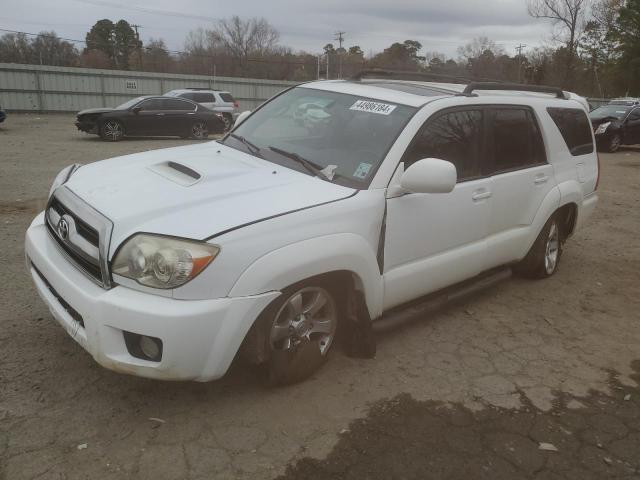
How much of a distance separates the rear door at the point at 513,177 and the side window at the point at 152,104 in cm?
1447

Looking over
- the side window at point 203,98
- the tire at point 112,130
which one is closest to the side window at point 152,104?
the tire at point 112,130

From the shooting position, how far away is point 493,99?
4137 mm

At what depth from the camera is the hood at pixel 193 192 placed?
2662 millimetres

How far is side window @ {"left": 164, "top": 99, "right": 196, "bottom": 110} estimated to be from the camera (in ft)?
56.9

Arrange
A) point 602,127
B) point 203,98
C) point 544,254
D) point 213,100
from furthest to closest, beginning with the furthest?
point 213,100 < point 203,98 < point 602,127 < point 544,254

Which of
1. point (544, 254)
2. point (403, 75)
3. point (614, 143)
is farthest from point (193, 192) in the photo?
point (614, 143)

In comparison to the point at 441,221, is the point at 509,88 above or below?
above

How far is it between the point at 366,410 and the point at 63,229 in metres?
1.94

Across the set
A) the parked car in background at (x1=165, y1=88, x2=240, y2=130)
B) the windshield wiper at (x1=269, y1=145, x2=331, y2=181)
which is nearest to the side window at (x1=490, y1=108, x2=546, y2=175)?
the windshield wiper at (x1=269, y1=145, x2=331, y2=181)

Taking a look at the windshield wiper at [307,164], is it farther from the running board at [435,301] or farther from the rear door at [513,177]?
the rear door at [513,177]

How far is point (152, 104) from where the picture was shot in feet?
56.0

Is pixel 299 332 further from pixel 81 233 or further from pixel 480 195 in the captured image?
pixel 480 195

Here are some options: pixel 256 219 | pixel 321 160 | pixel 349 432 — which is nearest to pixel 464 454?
pixel 349 432

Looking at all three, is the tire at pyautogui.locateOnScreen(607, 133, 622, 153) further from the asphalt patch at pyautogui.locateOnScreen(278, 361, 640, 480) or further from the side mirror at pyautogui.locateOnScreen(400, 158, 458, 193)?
the side mirror at pyautogui.locateOnScreen(400, 158, 458, 193)
